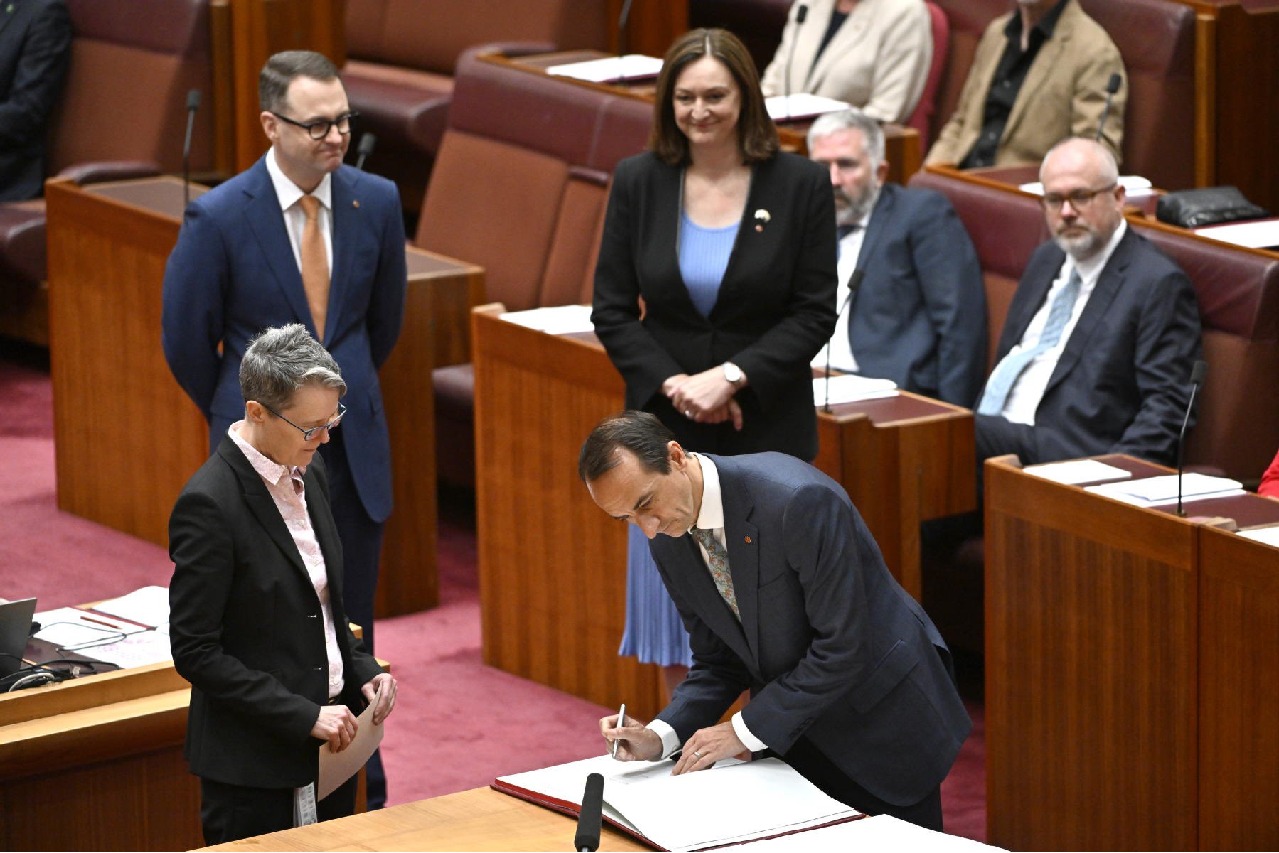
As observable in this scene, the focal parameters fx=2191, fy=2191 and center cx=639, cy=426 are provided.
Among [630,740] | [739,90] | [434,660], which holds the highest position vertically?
[739,90]

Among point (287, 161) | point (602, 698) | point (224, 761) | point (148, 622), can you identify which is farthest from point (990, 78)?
point (224, 761)

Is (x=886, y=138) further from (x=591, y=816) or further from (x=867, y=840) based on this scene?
(x=591, y=816)

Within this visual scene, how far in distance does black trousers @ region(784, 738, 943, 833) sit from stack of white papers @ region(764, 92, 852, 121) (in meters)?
2.72

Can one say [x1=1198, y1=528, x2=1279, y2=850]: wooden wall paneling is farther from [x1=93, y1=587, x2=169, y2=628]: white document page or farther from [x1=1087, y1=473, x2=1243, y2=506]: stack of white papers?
[x1=93, y1=587, x2=169, y2=628]: white document page

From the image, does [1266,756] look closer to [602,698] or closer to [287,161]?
[602,698]

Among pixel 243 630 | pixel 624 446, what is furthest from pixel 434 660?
pixel 624 446

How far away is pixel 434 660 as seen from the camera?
15.3ft

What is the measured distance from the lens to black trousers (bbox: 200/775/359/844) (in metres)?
2.72

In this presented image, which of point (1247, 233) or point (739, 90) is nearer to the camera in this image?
point (739, 90)

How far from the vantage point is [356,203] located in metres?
3.82

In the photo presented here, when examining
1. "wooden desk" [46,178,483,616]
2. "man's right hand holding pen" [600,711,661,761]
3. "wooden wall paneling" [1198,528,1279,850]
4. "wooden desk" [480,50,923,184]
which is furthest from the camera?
"wooden desk" [480,50,923,184]

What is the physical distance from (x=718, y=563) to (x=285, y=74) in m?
1.44

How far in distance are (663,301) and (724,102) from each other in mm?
338

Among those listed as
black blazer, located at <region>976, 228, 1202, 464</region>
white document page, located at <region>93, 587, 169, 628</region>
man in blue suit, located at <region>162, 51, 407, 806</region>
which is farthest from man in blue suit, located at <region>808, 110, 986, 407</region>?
white document page, located at <region>93, 587, 169, 628</region>
